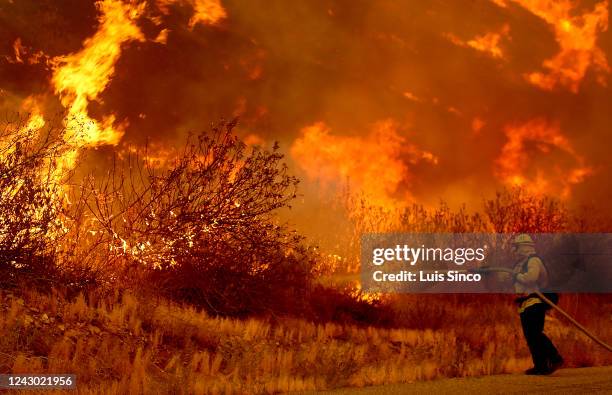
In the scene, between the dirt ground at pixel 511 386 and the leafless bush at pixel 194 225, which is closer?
the dirt ground at pixel 511 386

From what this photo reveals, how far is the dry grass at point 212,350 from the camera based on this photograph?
10.6m

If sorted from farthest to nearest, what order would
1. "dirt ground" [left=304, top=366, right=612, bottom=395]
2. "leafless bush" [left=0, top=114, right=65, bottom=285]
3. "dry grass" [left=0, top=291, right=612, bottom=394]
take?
"leafless bush" [left=0, top=114, right=65, bottom=285] < "dry grass" [left=0, top=291, right=612, bottom=394] < "dirt ground" [left=304, top=366, right=612, bottom=395]

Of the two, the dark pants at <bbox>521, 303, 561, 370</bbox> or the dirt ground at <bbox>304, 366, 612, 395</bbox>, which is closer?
the dirt ground at <bbox>304, 366, 612, 395</bbox>

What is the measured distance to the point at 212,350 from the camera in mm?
13477

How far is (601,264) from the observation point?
3133 cm

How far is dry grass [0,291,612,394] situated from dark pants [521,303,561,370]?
1.37m

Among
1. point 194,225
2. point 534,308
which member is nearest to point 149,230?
point 194,225

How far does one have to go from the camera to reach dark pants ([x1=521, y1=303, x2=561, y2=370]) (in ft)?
35.2

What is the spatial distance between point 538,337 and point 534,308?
39 centimetres

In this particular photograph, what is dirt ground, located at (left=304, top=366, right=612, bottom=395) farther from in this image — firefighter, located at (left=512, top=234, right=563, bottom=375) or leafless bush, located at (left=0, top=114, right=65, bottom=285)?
leafless bush, located at (left=0, top=114, right=65, bottom=285)

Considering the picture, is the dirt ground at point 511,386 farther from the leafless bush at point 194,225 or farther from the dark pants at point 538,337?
the leafless bush at point 194,225

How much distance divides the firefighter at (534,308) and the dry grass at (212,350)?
1392 mm

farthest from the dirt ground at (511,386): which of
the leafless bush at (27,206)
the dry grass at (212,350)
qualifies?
the leafless bush at (27,206)

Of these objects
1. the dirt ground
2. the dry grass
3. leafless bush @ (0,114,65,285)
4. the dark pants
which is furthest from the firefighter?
leafless bush @ (0,114,65,285)
